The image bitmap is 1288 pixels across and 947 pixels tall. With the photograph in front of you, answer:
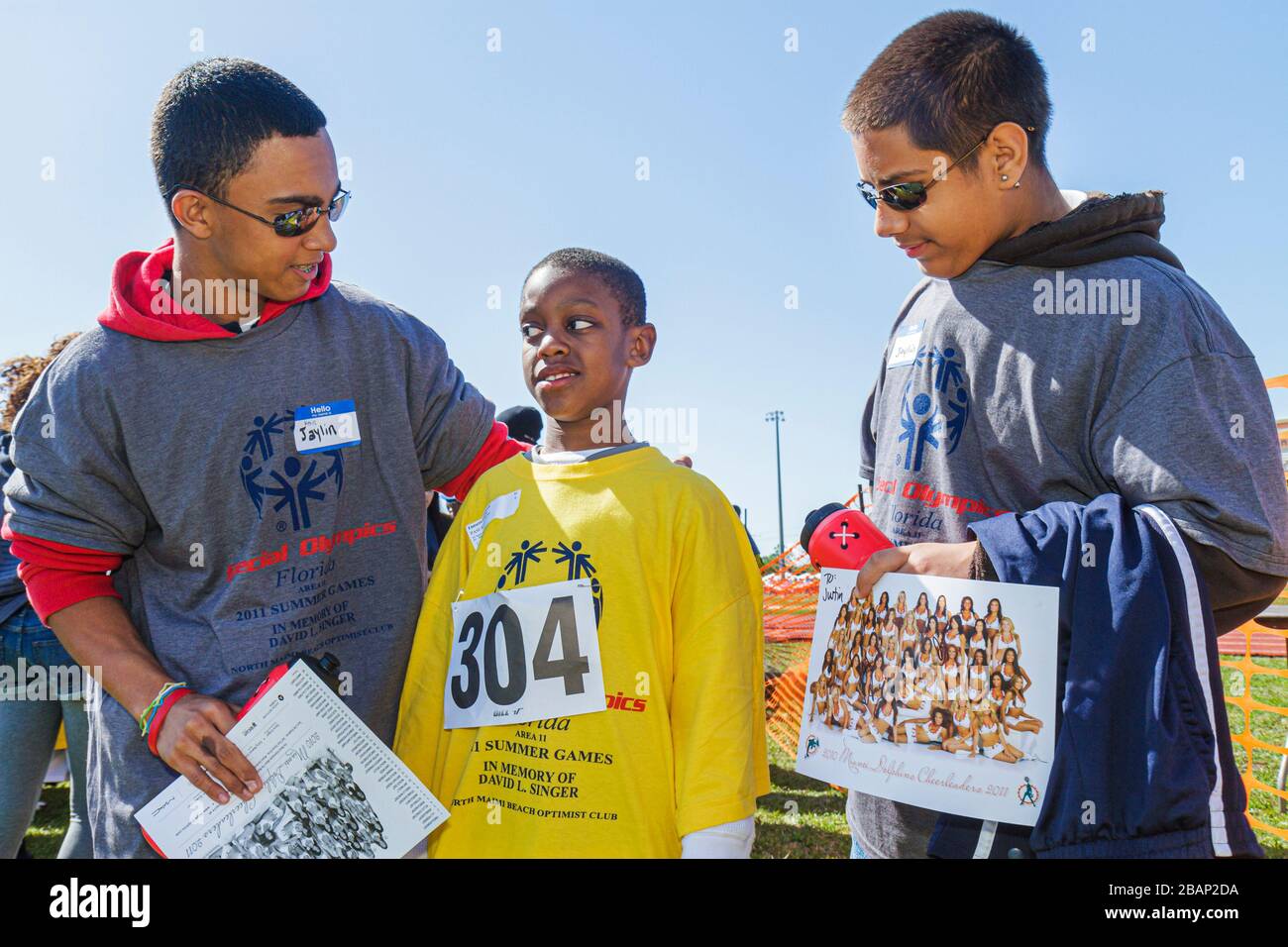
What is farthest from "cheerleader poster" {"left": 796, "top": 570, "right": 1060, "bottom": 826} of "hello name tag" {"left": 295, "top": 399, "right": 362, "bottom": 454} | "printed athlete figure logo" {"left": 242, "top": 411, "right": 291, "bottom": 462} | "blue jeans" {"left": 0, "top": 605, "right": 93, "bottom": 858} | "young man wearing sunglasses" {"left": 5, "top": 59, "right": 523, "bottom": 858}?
"blue jeans" {"left": 0, "top": 605, "right": 93, "bottom": 858}

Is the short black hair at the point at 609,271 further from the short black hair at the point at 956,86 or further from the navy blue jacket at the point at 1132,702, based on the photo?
the navy blue jacket at the point at 1132,702

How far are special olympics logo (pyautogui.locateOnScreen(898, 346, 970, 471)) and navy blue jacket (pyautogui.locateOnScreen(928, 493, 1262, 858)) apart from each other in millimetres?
375

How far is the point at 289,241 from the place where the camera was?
2217 mm

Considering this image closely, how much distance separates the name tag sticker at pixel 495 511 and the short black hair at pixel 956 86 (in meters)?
1.17

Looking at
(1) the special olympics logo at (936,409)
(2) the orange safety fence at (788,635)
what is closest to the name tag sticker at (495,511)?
(1) the special olympics logo at (936,409)

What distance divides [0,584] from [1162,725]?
413 cm

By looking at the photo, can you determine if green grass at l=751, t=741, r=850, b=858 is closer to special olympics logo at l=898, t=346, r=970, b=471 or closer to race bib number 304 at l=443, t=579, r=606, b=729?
race bib number 304 at l=443, t=579, r=606, b=729

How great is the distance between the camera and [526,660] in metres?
2.08

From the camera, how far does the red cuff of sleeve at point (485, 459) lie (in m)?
2.53

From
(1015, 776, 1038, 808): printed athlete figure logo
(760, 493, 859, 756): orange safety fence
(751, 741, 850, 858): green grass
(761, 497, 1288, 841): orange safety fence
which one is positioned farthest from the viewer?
(760, 493, 859, 756): orange safety fence

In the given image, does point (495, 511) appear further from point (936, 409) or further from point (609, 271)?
point (936, 409)

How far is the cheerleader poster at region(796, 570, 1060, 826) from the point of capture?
166 centimetres
